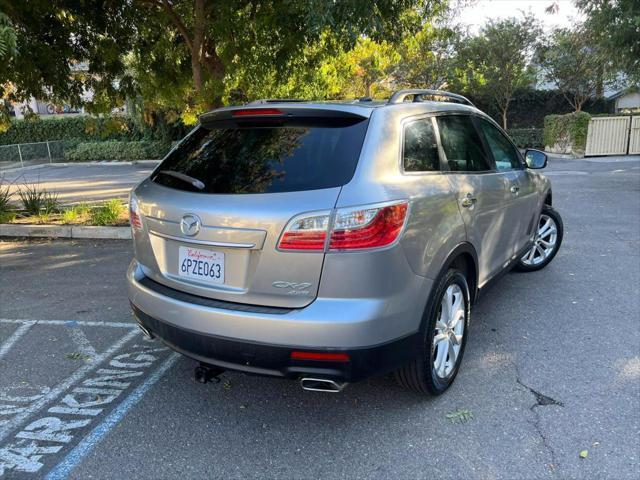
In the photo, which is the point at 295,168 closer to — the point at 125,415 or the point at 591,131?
the point at 125,415

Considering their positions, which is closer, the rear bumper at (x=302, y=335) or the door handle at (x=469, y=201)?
the rear bumper at (x=302, y=335)

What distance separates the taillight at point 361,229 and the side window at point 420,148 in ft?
1.55

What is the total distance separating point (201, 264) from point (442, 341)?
1526 millimetres

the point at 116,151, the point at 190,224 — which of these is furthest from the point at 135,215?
the point at 116,151

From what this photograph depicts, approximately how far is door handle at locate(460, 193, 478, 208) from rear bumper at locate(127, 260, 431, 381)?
78 cm

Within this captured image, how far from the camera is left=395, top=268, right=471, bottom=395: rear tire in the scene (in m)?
2.95

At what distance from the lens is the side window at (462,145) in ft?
11.5

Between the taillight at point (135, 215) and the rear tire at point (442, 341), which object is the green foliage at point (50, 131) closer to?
the taillight at point (135, 215)

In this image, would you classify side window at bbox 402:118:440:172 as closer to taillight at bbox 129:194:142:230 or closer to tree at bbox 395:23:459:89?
taillight at bbox 129:194:142:230

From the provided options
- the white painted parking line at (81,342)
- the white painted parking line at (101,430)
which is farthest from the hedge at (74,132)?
the white painted parking line at (101,430)

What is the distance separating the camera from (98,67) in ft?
28.4

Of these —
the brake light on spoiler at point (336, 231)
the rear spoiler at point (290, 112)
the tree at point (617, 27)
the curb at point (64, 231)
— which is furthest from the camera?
the tree at point (617, 27)

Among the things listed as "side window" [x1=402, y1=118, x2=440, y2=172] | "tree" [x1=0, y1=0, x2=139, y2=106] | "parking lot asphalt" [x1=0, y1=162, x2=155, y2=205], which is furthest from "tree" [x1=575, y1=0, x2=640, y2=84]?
"parking lot asphalt" [x1=0, y1=162, x2=155, y2=205]

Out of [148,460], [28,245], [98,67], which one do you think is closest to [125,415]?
[148,460]
